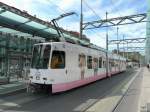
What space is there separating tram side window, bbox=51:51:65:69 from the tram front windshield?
1.04ft

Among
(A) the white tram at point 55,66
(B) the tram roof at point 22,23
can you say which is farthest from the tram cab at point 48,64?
(B) the tram roof at point 22,23

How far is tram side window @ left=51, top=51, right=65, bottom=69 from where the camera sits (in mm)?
14345

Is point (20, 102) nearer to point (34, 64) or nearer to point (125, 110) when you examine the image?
point (34, 64)

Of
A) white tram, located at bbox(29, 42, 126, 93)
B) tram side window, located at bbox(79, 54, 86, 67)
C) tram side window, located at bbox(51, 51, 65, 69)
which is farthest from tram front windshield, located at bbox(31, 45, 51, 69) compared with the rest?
tram side window, located at bbox(79, 54, 86, 67)

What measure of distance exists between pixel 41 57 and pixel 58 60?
941 mm

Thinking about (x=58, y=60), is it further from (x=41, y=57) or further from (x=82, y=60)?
(x=82, y=60)

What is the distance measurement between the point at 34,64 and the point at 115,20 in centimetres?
1733

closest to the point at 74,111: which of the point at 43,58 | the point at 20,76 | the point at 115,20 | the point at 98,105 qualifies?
the point at 98,105

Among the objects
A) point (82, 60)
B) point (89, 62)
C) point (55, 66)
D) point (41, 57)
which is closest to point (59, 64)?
point (55, 66)

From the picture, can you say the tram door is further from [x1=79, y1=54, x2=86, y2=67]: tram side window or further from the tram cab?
[x1=79, y1=54, x2=86, y2=67]: tram side window

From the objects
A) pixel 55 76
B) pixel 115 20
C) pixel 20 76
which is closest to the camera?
pixel 55 76

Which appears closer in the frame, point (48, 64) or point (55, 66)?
point (48, 64)

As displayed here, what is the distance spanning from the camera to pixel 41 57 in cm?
1470

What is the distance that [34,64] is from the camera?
1496 cm
